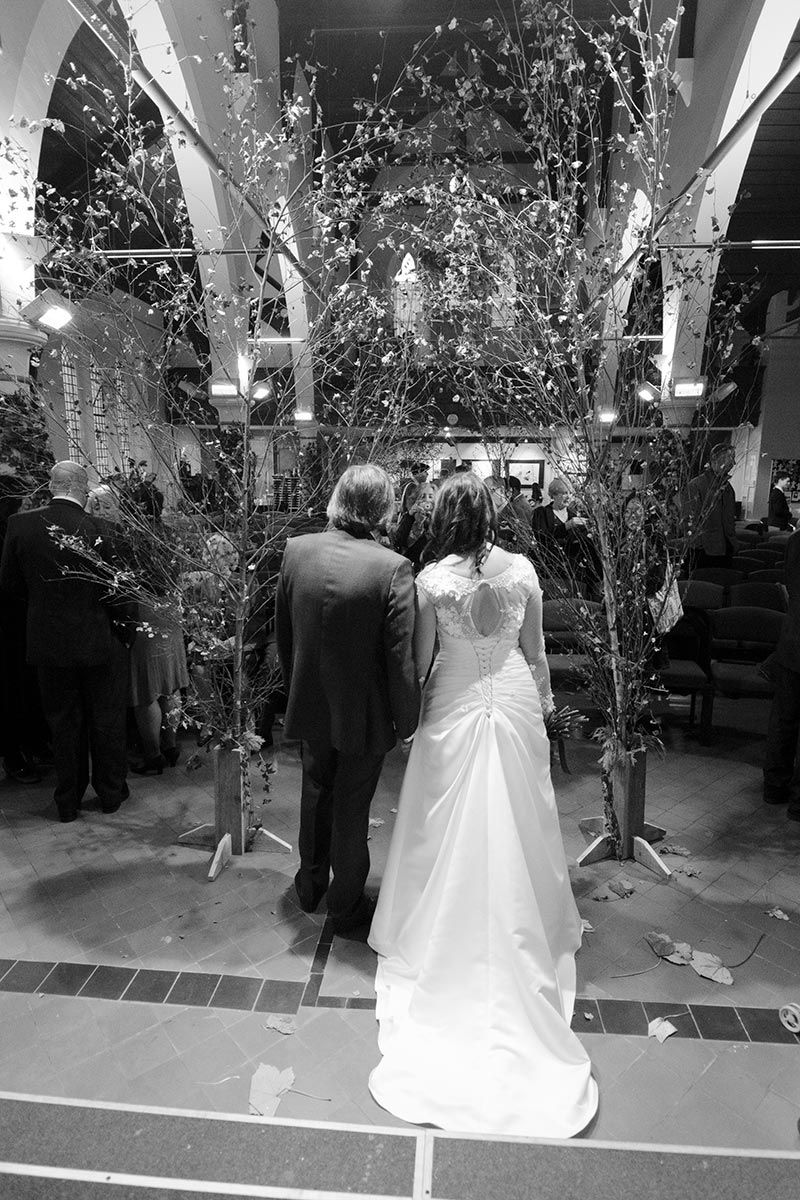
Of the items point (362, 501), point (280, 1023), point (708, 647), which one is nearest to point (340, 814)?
point (280, 1023)

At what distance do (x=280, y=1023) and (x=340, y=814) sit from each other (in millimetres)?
783

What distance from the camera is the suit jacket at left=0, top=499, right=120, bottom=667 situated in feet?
13.4

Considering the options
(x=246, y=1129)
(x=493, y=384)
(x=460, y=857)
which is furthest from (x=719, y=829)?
(x=246, y=1129)

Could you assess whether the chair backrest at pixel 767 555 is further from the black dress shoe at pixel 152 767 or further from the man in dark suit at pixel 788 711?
the black dress shoe at pixel 152 767

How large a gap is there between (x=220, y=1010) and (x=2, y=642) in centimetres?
320

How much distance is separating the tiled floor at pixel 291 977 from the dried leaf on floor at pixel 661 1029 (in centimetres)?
3

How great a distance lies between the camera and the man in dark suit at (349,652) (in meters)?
2.84

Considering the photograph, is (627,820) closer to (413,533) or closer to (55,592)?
(413,533)

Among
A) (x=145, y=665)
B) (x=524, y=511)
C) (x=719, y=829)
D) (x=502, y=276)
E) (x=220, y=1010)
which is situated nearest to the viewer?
(x=220, y=1010)

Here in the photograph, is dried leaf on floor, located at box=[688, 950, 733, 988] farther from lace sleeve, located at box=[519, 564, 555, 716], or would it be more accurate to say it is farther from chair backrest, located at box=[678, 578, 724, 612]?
chair backrest, located at box=[678, 578, 724, 612]

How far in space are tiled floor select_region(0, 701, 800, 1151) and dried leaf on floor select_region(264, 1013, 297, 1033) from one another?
0.02 metres

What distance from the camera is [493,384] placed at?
380 centimetres

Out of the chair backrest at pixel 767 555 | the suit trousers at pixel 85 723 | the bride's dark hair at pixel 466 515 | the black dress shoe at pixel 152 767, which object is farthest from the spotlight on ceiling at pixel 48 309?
the chair backrest at pixel 767 555

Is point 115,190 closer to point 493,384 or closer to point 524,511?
point 493,384
